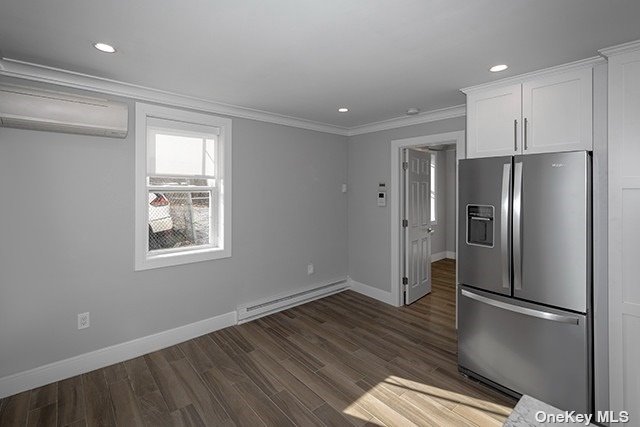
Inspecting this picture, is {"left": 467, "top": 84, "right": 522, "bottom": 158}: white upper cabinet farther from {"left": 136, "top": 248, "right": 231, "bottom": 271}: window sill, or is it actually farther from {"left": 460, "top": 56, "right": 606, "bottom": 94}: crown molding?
{"left": 136, "top": 248, "right": 231, "bottom": 271}: window sill

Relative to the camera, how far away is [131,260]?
116 inches

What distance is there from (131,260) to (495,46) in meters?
3.43

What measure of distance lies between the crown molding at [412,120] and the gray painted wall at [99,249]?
1.13m

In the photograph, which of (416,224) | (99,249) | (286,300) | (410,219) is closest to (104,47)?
(99,249)

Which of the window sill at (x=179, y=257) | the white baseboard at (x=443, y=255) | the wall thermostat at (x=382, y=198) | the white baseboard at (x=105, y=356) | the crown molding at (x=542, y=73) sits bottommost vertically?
the white baseboard at (x=105, y=356)

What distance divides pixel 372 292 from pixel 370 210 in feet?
3.96

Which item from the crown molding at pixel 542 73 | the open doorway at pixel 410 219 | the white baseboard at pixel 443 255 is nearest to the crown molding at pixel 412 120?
the open doorway at pixel 410 219

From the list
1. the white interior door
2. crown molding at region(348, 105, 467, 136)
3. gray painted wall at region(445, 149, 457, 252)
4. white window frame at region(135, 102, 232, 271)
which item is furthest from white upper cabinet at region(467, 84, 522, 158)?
gray painted wall at region(445, 149, 457, 252)

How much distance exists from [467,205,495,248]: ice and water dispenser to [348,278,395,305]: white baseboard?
1.99m

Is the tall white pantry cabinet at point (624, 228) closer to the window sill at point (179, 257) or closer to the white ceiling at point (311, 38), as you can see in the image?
the white ceiling at point (311, 38)

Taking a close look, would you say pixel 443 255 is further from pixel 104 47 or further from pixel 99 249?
pixel 104 47

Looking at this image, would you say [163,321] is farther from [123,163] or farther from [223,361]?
[123,163]

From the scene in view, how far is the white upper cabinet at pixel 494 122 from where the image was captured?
8.38 ft

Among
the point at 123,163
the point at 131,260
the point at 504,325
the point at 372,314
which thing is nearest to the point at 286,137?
the point at 123,163
